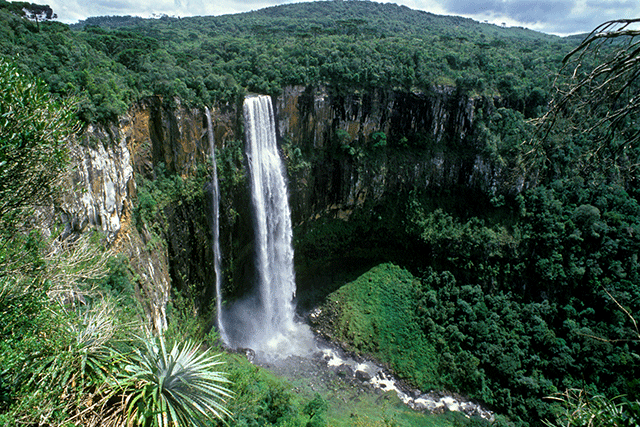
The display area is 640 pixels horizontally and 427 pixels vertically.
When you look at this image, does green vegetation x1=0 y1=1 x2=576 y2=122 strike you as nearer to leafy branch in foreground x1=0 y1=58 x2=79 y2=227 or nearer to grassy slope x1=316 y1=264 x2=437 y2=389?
leafy branch in foreground x1=0 y1=58 x2=79 y2=227

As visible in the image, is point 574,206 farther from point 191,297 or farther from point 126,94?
point 126,94

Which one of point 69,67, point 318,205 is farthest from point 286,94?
point 69,67

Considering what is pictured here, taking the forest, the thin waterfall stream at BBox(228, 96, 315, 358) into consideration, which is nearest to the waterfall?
the forest

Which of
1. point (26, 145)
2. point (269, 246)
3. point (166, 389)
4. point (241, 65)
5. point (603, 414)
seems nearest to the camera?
point (603, 414)

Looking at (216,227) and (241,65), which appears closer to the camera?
(216,227)

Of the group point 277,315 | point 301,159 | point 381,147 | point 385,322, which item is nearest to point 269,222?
point 301,159

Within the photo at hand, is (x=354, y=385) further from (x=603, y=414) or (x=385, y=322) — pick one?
(x=603, y=414)

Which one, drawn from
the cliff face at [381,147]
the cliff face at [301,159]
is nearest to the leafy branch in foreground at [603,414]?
the cliff face at [301,159]

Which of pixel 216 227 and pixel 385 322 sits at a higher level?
pixel 216 227
